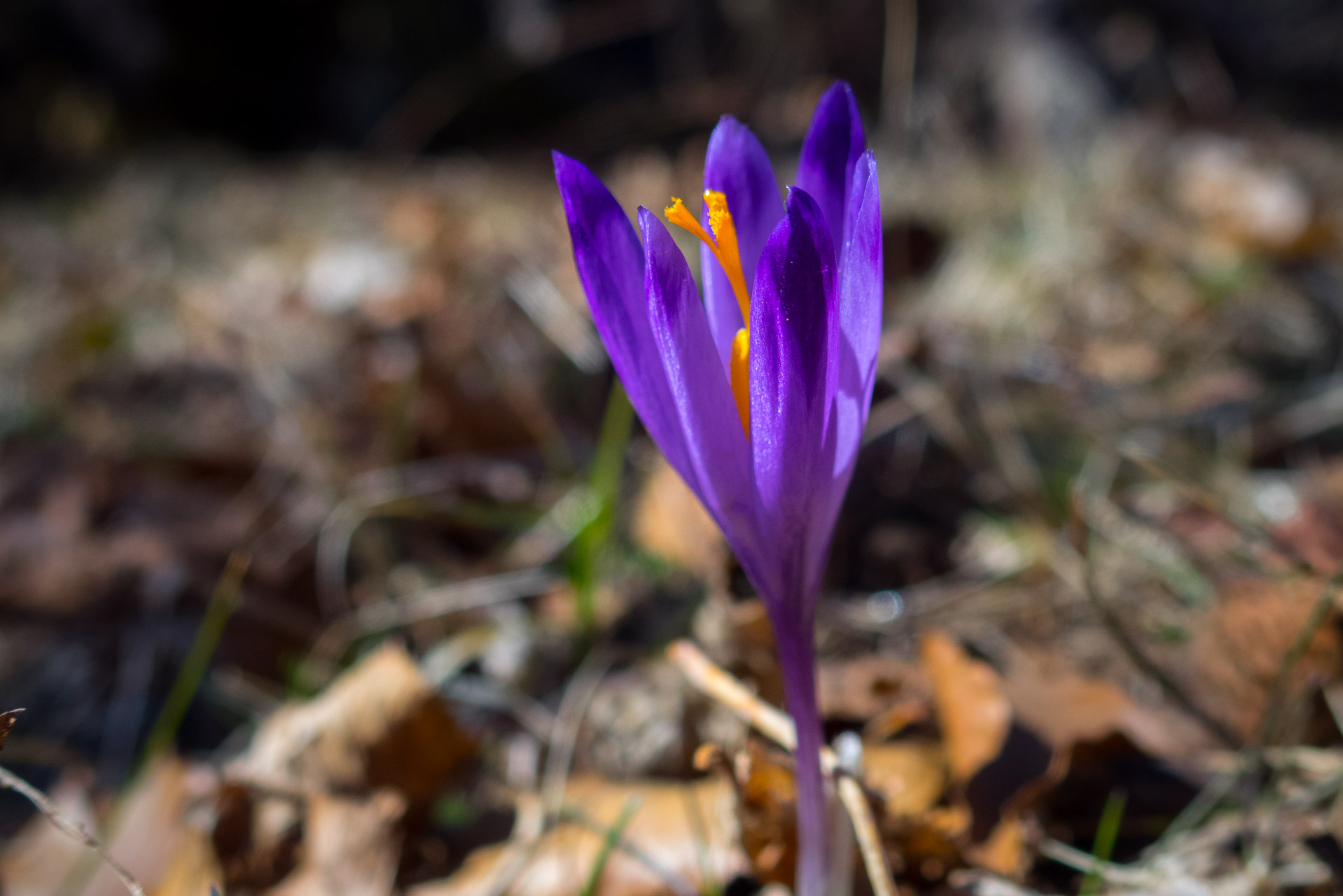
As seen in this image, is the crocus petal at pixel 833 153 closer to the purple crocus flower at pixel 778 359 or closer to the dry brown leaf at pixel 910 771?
the purple crocus flower at pixel 778 359

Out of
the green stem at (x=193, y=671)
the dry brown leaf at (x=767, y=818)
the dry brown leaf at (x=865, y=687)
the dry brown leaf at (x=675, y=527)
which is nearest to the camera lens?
the dry brown leaf at (x=767, y=818)

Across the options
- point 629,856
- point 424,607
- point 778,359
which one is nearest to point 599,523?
point 424,607

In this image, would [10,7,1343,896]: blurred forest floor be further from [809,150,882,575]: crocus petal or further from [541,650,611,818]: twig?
[809,150,882,575]: crocus petal

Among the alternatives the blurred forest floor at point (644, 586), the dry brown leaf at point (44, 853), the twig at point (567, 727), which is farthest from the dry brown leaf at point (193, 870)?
the twig at point (567, 727)

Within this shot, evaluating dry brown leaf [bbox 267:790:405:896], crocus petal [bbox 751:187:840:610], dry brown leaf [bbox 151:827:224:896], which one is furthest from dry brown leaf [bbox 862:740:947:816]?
dry brown leaf [bbox 151:827:224:896]

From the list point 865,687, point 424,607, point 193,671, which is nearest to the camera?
point 865,687

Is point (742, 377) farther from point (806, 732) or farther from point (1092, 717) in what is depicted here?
point (1092, 717)

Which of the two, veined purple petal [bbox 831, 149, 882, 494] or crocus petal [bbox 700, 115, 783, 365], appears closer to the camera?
veined purple petal [bbox 831, 149, 882, 494]
